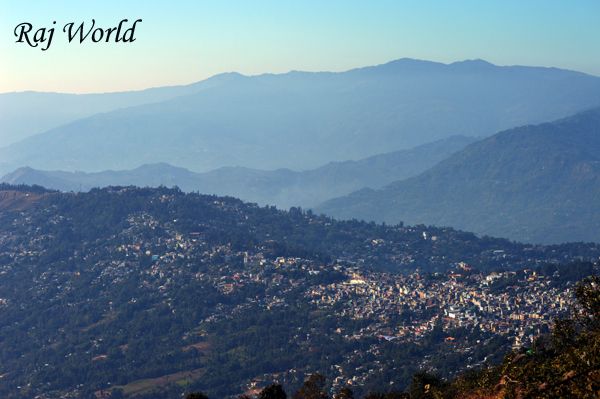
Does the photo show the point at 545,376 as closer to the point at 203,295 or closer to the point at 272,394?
the point at 272,394

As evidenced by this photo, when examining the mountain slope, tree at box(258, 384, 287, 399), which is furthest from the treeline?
the mountain slope

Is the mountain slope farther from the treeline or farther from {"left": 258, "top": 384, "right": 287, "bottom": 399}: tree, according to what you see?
{"left": 258, "top": 384, "right": 287, "bottom": 399}: tree

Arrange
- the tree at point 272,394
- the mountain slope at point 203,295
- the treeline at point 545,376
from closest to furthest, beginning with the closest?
the treeline at point 545,376 → the tree at point 272,394 → the mountain slope at point 203,295

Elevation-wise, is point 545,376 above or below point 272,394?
above

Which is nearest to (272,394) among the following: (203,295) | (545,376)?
(545,376)

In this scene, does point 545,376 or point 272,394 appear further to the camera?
point 272,394

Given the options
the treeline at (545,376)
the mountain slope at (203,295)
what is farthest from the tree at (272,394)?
the mountain slope at (203,295)

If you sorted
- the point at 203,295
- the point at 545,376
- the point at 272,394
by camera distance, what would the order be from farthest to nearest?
the point at 203,295 → the point at 272,394 → the point at 545,376

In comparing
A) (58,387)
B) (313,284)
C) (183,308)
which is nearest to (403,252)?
(313,284)

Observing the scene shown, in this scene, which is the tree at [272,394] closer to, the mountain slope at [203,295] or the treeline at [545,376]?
the treeline at [545,376]
